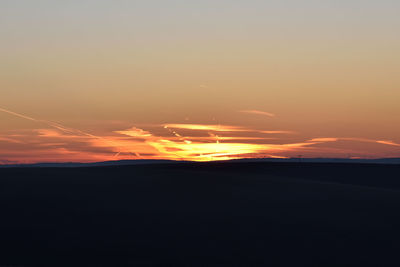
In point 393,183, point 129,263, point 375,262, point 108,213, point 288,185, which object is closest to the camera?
point 129,263

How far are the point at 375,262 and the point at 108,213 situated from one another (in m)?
11.1

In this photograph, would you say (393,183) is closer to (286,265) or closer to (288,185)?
(288,185)

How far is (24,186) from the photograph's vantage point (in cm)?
3048

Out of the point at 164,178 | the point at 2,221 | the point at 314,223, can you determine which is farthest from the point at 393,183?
the point at 2,221

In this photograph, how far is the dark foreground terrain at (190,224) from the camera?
1742 cm

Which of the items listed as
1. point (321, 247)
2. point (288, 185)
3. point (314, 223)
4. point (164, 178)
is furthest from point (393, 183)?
point (321, 247)

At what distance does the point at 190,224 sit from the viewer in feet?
71.1

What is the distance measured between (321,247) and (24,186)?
1796cm

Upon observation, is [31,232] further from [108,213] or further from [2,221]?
[108,213]

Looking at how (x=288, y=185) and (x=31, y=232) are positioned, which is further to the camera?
(x=288, y=185)

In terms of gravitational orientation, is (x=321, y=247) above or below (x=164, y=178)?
below

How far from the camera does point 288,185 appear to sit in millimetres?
36188

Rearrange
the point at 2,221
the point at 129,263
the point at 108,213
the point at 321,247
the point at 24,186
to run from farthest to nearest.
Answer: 1. the point at 24,186
2. the point at 108,213
3. the point at 2,221
4. the point at 321,247
5. the point at 129,263

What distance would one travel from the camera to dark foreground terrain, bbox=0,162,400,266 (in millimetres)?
17422
